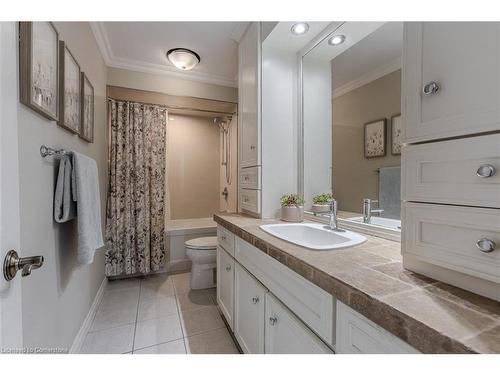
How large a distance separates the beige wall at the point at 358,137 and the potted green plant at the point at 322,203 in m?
0.06

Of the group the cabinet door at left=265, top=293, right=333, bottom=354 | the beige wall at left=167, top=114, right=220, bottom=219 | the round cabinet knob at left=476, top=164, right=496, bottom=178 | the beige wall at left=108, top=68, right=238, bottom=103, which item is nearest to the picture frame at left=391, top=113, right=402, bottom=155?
the round cabinet knob at left=476, top=164, right=496, bottom=178

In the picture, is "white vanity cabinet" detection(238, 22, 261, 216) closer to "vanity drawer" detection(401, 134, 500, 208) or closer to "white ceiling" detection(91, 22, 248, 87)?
"white ceiling" detection(91, 22, 248, 87)

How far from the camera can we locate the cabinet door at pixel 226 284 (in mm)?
1586

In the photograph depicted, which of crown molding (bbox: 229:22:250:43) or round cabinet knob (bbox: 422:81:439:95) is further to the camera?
crown molding (bbox: 229:22:250:43)

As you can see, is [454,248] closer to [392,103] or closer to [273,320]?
[273,320]

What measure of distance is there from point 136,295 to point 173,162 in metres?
2.07

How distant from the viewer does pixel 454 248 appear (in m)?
0.62

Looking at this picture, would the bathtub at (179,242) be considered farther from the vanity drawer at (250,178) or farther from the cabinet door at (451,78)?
the cabinet door at (451,78)

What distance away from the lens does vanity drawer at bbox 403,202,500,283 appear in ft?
1.80

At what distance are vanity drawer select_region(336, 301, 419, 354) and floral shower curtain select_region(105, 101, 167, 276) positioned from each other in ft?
7.99

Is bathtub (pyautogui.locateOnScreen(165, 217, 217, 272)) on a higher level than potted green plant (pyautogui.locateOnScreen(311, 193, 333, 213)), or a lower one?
lower

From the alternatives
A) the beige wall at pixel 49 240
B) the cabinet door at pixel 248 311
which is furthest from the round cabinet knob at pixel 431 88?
the beige wall at pixel 49 240

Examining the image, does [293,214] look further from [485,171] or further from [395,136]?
[485,171]
